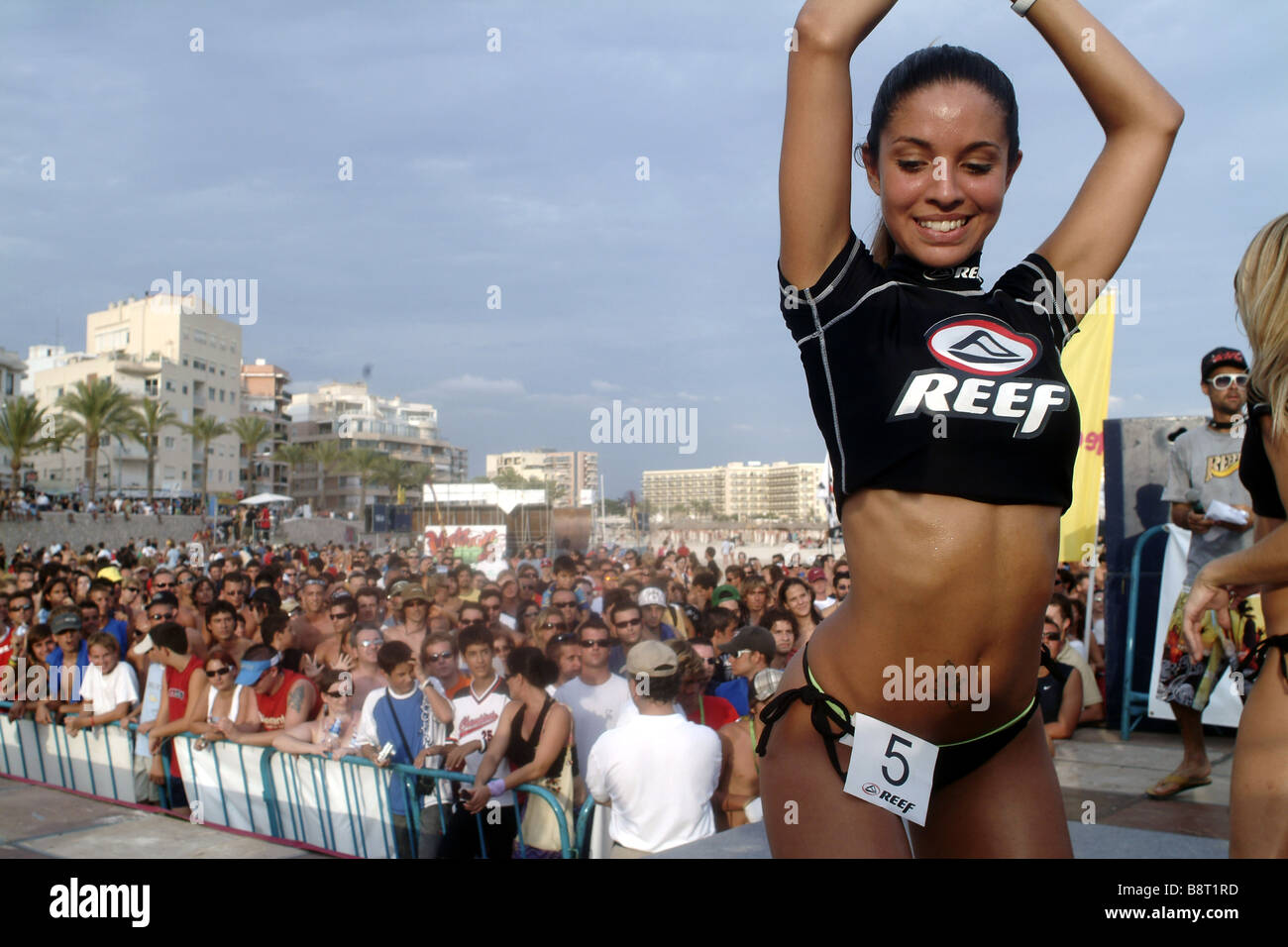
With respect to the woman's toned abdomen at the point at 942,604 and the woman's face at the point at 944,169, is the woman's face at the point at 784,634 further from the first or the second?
the woman's face at the point at 944,169

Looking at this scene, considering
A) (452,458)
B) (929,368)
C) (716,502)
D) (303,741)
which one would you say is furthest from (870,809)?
(716,502)

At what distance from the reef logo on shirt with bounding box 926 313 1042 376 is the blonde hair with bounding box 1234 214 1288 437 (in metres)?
0.75

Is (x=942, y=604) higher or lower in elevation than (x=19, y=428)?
lower

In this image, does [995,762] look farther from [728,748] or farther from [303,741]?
[303,741]

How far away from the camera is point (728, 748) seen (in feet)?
16.8

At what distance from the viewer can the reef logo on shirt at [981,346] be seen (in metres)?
1.49

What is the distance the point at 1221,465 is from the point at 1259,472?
362cm

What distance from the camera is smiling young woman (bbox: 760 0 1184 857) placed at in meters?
1.48

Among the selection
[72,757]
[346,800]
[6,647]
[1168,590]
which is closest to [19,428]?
[6,647]

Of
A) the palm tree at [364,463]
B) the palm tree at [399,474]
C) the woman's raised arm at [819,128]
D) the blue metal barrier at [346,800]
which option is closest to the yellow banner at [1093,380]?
the blue metal barrier at [346,800]

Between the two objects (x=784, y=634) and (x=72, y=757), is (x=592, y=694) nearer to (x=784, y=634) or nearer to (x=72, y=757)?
(x=784, y=634)

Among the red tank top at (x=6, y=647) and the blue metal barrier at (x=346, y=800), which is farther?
the red tank top at (x=6, y=647)

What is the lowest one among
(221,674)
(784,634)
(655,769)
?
(655,769)

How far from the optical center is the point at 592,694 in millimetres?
5934
